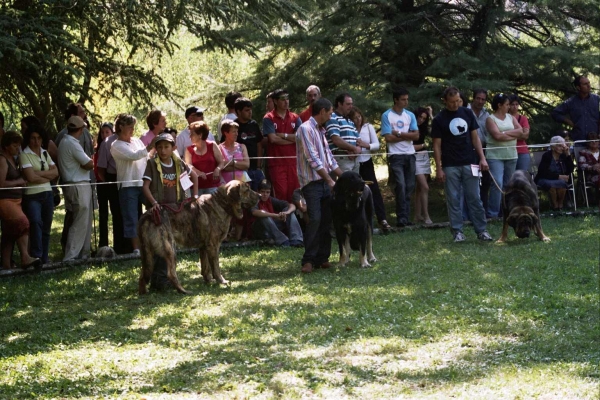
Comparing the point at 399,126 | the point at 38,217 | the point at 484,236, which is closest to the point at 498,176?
the point at 399,126

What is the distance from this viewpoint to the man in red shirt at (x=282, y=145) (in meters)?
14.3

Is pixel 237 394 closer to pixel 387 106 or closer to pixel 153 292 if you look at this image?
pixel 153 292

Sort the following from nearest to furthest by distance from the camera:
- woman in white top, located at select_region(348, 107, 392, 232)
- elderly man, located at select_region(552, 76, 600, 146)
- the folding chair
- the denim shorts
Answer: the denim shorts < woman in white top, located at select_region(348, 107, 392, 232) < elderly man, located at select_region(552, 76, 600, 146) < the folding chair

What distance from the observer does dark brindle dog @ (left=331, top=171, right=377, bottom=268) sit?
11312 mm

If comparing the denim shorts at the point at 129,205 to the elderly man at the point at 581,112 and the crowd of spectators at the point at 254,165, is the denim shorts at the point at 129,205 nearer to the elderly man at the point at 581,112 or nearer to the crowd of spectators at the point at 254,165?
the crowd of spectators at the point at 254,165

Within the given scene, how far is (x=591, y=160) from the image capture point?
17766 mm

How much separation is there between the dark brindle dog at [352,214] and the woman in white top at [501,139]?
181 inches

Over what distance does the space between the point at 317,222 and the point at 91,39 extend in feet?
16.8

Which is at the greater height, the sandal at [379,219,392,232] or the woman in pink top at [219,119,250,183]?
the woman in pink top at [219,119,250,183]

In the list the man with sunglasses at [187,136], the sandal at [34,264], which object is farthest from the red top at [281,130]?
the sandal at [34,264]

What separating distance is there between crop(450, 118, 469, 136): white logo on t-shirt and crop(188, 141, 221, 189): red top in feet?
11.0

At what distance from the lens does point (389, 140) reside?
1548 cm

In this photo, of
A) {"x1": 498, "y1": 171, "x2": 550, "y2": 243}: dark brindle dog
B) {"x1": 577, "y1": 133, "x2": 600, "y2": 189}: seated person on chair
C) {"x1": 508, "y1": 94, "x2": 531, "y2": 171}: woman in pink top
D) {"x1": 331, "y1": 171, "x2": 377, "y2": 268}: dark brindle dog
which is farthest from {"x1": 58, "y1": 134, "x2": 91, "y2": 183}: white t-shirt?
{"x1": 577, "y1": 133, "x2": 600, "y2": 189}: seated person on chair

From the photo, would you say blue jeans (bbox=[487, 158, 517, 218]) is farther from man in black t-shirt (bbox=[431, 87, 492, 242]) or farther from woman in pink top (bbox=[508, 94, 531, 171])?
man in black t-shirt (bbox=[431, 87, 492, 242])
